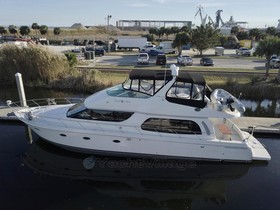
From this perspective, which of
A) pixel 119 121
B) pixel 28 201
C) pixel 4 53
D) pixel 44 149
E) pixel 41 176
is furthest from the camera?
pixel 4 53

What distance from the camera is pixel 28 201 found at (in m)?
9.39

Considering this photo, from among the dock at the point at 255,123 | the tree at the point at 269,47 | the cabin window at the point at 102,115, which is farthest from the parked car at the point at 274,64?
the cabin window at the point at 102,115

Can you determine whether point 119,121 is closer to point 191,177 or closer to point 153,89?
point 153,89

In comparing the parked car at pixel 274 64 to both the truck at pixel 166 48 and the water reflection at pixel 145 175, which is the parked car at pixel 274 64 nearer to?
the truck at pixel 166 48

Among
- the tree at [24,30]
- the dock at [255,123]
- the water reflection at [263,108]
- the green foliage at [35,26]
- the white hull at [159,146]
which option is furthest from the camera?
the green foliage at [35,26]

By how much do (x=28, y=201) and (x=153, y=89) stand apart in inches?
239

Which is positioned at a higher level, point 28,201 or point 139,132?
point 139,132

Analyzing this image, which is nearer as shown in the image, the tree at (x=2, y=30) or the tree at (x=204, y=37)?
the tree at (x=204, y=37)

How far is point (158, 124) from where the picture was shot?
11758 mm

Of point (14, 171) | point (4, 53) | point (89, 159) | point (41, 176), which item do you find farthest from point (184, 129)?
point (4, 53)

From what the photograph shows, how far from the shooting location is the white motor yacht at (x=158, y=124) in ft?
37.7

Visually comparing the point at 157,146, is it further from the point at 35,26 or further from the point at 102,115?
the point at 35,26

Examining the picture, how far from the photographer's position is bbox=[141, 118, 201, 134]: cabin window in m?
11.7

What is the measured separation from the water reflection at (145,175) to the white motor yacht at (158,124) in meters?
0.44
